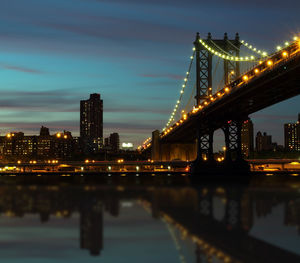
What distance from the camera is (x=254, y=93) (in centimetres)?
6400

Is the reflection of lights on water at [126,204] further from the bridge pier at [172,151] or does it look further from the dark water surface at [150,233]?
the bridge pier at [172,151]

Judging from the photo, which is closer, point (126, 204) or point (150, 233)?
point (150, 233)

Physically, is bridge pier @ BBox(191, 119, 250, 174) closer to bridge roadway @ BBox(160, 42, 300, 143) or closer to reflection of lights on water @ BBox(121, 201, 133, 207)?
bridge roadway @ BBox(160, 42, 300, 143)

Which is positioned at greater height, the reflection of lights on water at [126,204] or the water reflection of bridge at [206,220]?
the reflection of lights on water at [126,204]

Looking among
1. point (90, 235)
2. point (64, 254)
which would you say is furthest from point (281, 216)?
point (64, 254)

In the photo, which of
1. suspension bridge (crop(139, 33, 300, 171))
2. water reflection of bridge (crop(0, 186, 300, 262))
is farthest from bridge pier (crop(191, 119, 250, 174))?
water reflection of bridge (crop(0, 186, 300, 262))

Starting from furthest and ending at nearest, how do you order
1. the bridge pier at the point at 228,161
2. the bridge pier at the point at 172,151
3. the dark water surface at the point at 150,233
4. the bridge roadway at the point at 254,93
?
the bridge pier at the point at 172,151, the bridge pier at the point at 228,161, the bridge roadway at the point at 254,93, the dark water surface at the point at 150,233

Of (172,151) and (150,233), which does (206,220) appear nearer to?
(150,233)

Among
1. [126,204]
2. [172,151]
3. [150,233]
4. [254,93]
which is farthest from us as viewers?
[172,151]

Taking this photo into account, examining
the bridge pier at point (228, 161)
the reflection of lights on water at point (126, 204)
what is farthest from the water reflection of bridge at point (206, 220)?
the bridge pier at point (228, 161)

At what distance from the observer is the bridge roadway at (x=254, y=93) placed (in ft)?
171

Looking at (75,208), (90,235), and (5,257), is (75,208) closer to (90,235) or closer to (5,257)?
(90,235)

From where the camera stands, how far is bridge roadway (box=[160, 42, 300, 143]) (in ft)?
171

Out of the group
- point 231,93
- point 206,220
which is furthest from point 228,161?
point 206,220
